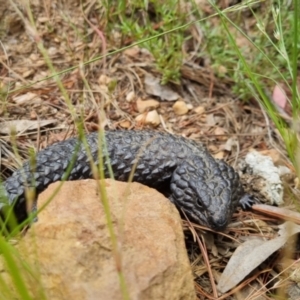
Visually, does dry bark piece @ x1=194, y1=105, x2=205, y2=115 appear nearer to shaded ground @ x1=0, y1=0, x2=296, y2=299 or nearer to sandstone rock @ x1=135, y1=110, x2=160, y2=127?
shaded ground @ x1=0, y1=0, x2=296, y2=299

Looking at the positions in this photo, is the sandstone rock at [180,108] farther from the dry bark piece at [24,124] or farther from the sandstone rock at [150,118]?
the dry bark piece at [24,124]

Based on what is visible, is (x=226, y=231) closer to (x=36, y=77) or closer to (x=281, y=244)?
(x=281, y=244)

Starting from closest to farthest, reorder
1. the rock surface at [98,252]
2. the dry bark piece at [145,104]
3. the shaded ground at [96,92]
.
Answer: the rock surface at [98,252]
the shaded ground at [96,92]
the dry bark piece at [145,104]

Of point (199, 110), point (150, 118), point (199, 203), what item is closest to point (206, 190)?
point (199, 203)

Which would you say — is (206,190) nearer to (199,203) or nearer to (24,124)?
(199,203)

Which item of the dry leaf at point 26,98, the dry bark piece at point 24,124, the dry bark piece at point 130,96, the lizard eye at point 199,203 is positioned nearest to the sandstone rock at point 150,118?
the dry bark piece at point 130,96

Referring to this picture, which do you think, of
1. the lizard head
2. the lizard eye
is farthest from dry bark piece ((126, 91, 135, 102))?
the lizard eye
